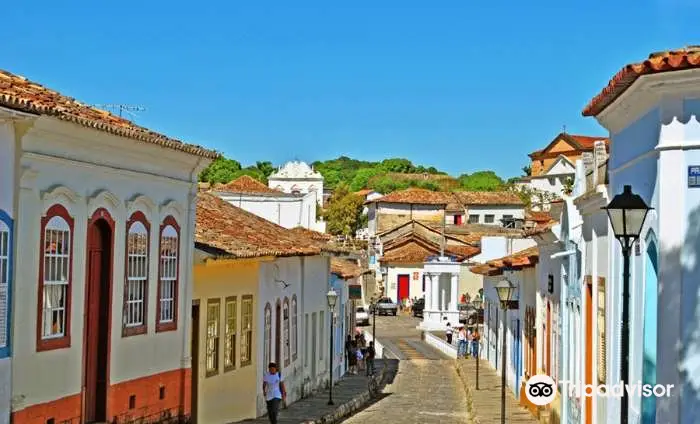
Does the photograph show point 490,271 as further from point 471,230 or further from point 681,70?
point 471,230

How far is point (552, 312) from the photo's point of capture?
22344 millimetres

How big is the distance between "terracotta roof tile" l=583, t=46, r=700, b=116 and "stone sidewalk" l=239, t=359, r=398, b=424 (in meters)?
13.2

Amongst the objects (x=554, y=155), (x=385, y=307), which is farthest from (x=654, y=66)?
(x=554, y=155)

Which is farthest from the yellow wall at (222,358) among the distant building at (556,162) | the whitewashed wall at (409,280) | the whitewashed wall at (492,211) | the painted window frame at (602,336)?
the whitewashed wall at (492,211)

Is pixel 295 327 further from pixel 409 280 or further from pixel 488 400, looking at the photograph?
pixel 409 280

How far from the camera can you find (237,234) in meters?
23.9

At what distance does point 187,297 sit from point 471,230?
247ft

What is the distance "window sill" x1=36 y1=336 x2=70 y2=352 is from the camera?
14.0 m

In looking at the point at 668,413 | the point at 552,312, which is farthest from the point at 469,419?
the point at 668,413

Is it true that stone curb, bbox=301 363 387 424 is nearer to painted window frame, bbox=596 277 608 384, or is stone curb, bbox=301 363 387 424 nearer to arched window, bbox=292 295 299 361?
arched window, bbox=292 295 299 361

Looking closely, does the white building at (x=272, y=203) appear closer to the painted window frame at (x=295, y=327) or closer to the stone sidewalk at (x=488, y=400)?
the stone sidewalk at (x=488, y=400)

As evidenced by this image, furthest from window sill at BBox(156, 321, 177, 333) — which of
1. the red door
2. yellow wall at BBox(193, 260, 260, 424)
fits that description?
the red door

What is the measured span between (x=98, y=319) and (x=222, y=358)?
6490 mm

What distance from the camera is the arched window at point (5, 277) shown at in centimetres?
1294
